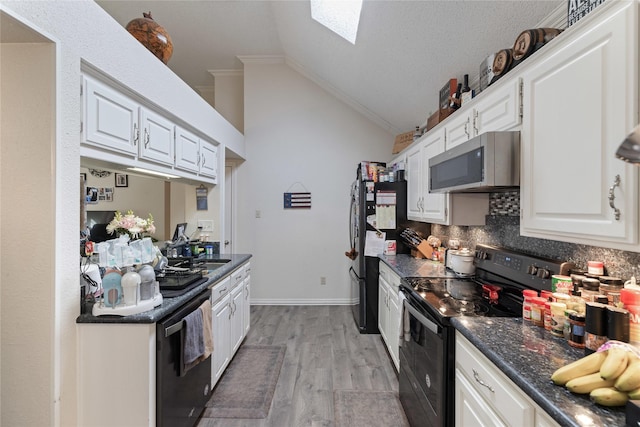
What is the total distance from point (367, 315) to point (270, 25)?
3.53 metres

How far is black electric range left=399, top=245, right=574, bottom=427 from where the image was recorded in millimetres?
1450

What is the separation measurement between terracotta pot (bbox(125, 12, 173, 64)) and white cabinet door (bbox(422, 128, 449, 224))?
7.08 feet

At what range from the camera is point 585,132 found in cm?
107

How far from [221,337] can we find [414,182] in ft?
7.43

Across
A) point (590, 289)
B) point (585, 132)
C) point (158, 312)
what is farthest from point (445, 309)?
point (158, 312)

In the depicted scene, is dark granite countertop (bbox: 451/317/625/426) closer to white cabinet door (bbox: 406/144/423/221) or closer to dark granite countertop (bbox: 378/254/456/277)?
dark granite countertop (bbox: 378/254/456/277)

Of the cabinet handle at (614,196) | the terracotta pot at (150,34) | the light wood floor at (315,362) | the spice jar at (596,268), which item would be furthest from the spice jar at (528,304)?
the terracotta pot at (150,34)

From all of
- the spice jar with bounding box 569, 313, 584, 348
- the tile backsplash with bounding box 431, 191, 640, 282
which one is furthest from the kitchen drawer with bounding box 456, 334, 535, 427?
the tile backsplash with bounding box 431, 191, 640, 282

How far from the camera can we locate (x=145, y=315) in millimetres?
1488

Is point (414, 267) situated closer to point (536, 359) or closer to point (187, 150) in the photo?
point (536, 359)

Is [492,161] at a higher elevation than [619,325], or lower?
higher

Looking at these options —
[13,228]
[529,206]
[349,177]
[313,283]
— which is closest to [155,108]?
[13,228]

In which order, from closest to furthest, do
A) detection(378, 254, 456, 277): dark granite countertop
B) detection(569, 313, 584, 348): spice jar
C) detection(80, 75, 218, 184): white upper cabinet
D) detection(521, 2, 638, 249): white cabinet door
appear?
detection(521, 2, 638, 249): white cabinet door, detection(569, 313, 584, 348): spice jar, detection(80, 75, 218, 184): white upper cabinet, detection(378, 254, 456, 277): dark granite countertop

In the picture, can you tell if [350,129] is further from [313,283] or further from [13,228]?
[13,228]
